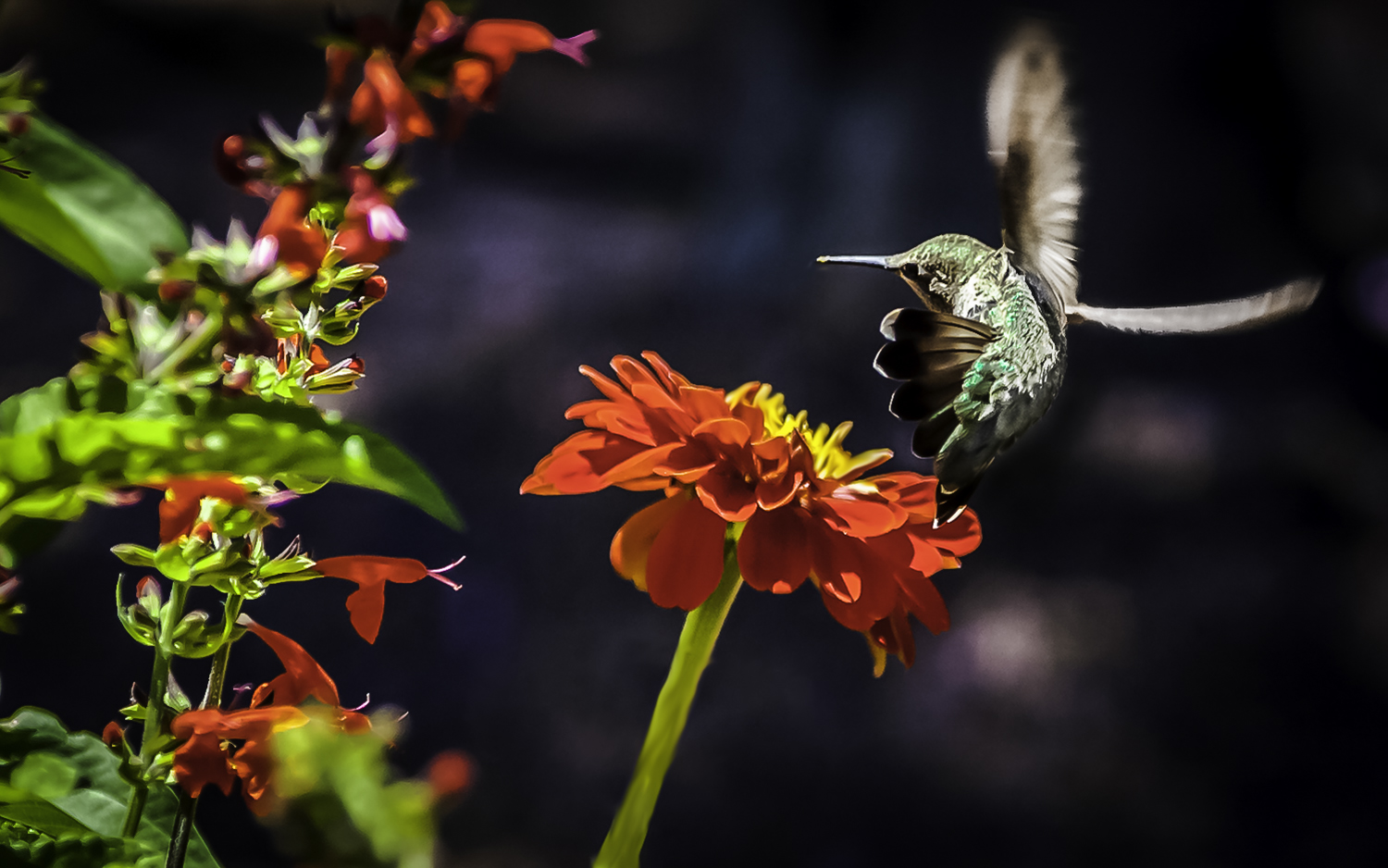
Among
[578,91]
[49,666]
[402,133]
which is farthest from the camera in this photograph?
[578,91]

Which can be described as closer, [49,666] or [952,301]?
[952,301]

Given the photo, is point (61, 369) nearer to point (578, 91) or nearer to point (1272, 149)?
point (578, 91)

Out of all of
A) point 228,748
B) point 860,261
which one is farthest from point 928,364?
point 228,748

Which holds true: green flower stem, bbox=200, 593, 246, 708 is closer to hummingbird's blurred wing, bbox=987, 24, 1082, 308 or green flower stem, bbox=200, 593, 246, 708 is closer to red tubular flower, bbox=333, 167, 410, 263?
red tubular flower, bbox=333, 167, 410, 263

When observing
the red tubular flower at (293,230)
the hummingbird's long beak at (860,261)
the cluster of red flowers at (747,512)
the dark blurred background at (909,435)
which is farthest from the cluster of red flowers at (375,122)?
the dark blurred background at (909,435)

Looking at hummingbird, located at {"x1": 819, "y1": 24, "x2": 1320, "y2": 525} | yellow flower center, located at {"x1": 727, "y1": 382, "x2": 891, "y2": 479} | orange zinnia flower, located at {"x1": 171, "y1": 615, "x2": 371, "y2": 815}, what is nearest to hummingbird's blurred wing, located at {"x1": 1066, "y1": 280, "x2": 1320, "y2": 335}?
hummingbird, located at {"x1": 819, "y1": 24, "x2": 1320, "y2": 525}

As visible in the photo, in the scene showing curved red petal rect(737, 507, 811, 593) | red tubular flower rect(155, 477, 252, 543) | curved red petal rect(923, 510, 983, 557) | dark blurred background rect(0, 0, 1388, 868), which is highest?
red tubular flower rect(155, 477, 252, 543)

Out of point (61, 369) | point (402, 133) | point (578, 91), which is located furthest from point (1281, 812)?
point (61, 369)
